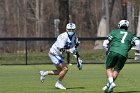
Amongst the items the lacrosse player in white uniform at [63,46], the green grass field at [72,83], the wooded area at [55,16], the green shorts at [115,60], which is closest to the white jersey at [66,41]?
the lacrosse player in white uniform at [63,46]

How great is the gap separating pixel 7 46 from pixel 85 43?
6.24 meters

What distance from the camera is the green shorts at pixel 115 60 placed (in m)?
15.9

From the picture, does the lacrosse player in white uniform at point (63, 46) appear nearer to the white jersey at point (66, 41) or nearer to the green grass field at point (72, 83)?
the white jersey at point (66, 41)

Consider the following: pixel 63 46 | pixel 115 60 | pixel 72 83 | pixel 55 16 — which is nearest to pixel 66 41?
pixel 63 46

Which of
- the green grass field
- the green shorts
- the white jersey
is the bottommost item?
the green grass field

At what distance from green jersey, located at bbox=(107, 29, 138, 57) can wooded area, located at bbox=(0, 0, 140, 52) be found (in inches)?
1197

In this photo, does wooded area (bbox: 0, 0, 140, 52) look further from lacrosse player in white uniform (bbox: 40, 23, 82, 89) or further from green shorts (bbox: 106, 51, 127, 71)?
green shorts (bbox: 106, 51, 127, 71)

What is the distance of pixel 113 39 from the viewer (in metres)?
16.1

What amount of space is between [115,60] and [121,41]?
1.74 feet

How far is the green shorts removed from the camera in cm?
1587

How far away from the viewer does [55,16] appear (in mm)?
51344

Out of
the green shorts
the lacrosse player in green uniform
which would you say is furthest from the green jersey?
the green shorts

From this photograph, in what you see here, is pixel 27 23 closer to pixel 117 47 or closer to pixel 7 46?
pixel 7 46

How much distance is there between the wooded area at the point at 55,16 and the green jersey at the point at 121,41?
99.7 ft
